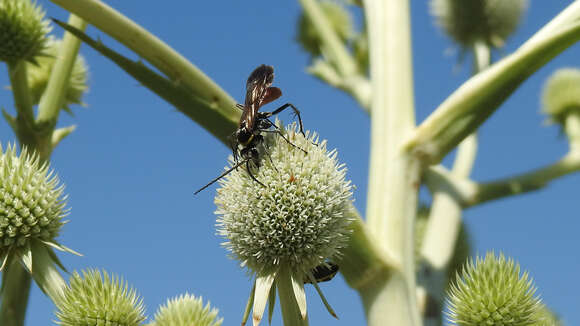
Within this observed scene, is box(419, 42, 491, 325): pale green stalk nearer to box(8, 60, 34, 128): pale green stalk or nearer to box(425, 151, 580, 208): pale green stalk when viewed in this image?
box(425, 151, 580, 208): pale green stalk

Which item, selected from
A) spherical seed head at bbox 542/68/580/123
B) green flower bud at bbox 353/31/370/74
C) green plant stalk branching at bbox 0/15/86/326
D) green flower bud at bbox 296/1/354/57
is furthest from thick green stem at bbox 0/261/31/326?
spherical seed head at bbox 542/68/580/123

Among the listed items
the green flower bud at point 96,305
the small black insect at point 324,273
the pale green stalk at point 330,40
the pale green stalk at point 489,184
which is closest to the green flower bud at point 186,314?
the green flower bud at point 96,305

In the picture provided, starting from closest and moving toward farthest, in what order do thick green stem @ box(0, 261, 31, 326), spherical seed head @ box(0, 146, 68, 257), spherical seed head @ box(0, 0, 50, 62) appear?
spherical seed head @ box(0, 146, 68, 257), thick green stem @ box(0, 261, 31, 326), spherical seed head @ box(0, 0, 50, 62)

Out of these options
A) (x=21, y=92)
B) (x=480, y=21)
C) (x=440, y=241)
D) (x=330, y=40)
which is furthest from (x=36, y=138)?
(x=480, y=21)

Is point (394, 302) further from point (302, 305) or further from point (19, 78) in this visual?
point (19, 78)

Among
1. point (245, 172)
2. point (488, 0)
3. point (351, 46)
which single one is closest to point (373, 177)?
point (245, 172)

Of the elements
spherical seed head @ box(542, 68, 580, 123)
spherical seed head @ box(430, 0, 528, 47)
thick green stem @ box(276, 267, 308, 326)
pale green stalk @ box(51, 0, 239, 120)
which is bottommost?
thick green stem @ box(276, 267, 308, 326)

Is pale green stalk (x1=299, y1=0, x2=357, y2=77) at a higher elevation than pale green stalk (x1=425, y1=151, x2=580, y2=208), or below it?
higher

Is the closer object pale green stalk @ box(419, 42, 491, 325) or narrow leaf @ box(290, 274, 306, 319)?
narrow leaf @ box(290, 274, 306, 319)
